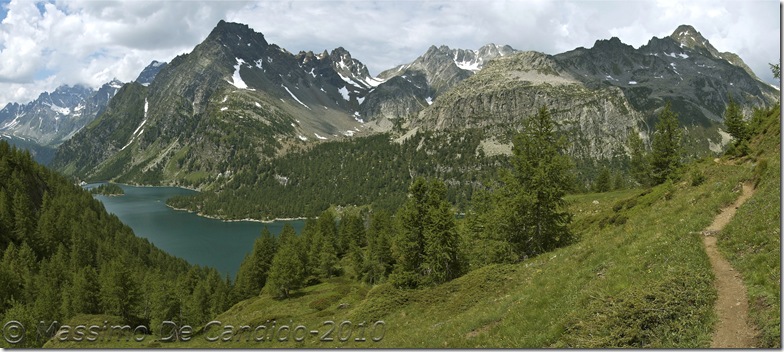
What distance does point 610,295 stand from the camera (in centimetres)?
1739

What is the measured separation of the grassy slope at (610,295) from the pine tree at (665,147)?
36.5m

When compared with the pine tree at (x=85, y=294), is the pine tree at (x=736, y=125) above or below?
above

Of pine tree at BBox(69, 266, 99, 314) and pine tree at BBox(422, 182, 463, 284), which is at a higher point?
pine tree at BBox(422, 182, 463, 284)

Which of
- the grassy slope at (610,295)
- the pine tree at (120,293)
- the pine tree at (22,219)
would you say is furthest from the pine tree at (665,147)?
the pine tree at (22,219)

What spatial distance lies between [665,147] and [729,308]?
6614cm

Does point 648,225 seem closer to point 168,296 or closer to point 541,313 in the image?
point 541,313

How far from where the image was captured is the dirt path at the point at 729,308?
44.1 feet

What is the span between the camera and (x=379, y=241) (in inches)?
3361

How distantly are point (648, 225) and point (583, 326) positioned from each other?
14849 millimetres

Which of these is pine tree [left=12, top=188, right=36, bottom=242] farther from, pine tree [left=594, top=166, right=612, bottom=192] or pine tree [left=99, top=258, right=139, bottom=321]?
pine tree [left=594, top=166, right=612, bottom=192]

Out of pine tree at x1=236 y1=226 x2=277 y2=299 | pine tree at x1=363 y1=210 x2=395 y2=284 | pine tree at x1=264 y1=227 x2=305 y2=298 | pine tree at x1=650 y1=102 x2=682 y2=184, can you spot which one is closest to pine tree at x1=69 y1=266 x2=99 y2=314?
pine tree at x1=236 y1=226 x2=277 y2=299
